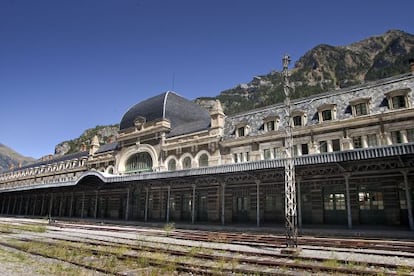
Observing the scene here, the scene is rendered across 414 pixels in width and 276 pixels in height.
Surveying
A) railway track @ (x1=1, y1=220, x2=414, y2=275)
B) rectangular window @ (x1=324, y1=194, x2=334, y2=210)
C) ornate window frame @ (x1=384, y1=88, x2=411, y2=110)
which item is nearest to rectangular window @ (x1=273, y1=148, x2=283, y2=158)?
rectangular window @ (x1=324, y1=194, x2=334, y2=210)

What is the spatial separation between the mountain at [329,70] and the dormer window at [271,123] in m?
68.8

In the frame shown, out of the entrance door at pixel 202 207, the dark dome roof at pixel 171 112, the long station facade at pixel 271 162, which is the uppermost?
the dark dome roof at pixel 171 112

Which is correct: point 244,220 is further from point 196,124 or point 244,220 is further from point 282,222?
point 196,124

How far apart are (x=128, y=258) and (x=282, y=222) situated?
52.3ft

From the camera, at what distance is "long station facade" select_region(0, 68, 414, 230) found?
19.5 m

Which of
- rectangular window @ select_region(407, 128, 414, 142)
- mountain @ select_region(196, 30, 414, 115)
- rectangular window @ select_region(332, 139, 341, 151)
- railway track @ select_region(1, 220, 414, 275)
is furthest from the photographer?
mountain @ select_region(196, 30, 414, 115)

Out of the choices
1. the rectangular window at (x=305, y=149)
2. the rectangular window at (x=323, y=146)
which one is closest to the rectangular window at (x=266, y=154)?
the rectangular window at (x=305, y=149)

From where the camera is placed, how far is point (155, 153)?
35.2 m

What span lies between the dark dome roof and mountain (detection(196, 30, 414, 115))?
187ft

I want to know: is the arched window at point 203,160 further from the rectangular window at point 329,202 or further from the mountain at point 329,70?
the mountain at point 329,70

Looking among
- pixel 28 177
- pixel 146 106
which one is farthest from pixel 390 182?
pixel 28 177

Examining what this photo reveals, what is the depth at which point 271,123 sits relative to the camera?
27.7 metres

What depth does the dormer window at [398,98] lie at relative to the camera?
21095 millimetres

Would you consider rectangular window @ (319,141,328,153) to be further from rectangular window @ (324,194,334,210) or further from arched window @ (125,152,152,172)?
arched window @ (125,152,152,172)
